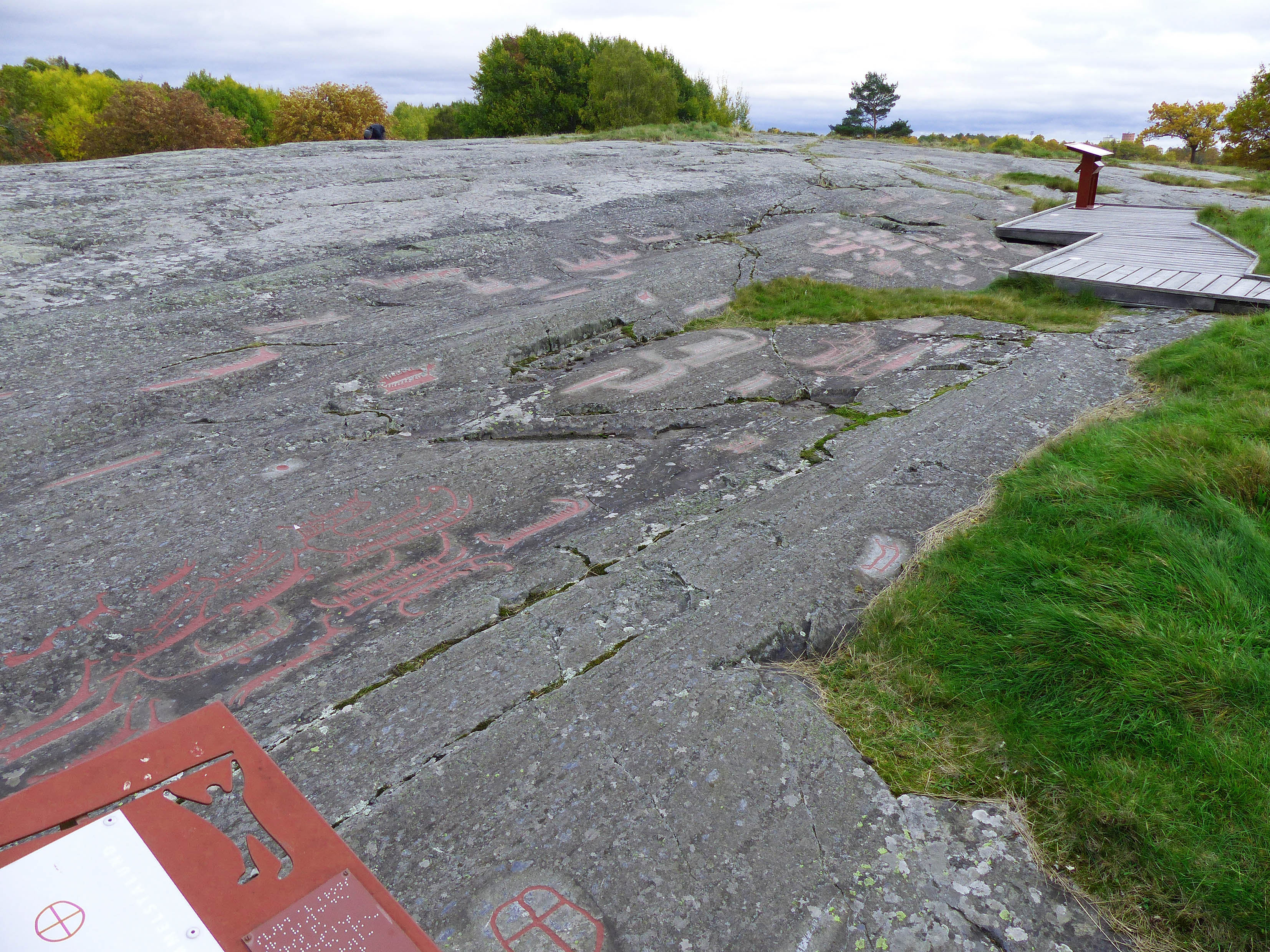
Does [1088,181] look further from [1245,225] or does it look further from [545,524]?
[545,524]

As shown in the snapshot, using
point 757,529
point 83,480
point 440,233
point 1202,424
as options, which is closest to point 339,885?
point 757,529

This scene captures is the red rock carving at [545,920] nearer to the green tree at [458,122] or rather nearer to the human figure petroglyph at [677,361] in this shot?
the human figure petroglyph at [677,361]

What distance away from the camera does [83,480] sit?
3428 mm

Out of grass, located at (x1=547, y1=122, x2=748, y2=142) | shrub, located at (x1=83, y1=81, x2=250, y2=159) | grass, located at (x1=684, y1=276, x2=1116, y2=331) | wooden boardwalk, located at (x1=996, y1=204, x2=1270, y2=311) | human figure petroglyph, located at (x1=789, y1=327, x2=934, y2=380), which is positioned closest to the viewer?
human figure petroglyph, located at (x1=789, y1=327, x2=934, y2=380)

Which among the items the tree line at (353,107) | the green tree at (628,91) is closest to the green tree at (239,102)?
the tree line at (353,107)

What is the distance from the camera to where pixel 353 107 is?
→ 27688 mm

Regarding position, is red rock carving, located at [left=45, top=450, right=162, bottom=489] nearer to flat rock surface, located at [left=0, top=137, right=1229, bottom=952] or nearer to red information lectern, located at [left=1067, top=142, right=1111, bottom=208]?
flat rock surface, located at [left=0, top=137, right=1229, bottom=952]

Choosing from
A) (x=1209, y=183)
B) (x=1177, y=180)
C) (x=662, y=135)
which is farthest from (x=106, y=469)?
(x=1209, y=183)

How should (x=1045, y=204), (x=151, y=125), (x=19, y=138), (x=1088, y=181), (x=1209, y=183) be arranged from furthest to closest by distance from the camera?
(x=19, y=138) < (x=151, y=125) < (x=1209, y=183) < (x=1045, y=204) < (x=1088, y=181)

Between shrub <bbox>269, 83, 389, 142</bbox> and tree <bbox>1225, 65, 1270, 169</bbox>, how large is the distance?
1384 inches

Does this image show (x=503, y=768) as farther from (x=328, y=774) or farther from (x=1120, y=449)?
(x=1120, y=449)

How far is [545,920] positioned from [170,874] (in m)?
0.86

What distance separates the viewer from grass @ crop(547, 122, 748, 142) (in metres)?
13.9

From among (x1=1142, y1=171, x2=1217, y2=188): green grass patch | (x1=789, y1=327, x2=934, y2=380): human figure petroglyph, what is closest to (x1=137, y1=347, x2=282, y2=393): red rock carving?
(x1=789, y1=327, x2=934, y2=380): human figure petroglyph
